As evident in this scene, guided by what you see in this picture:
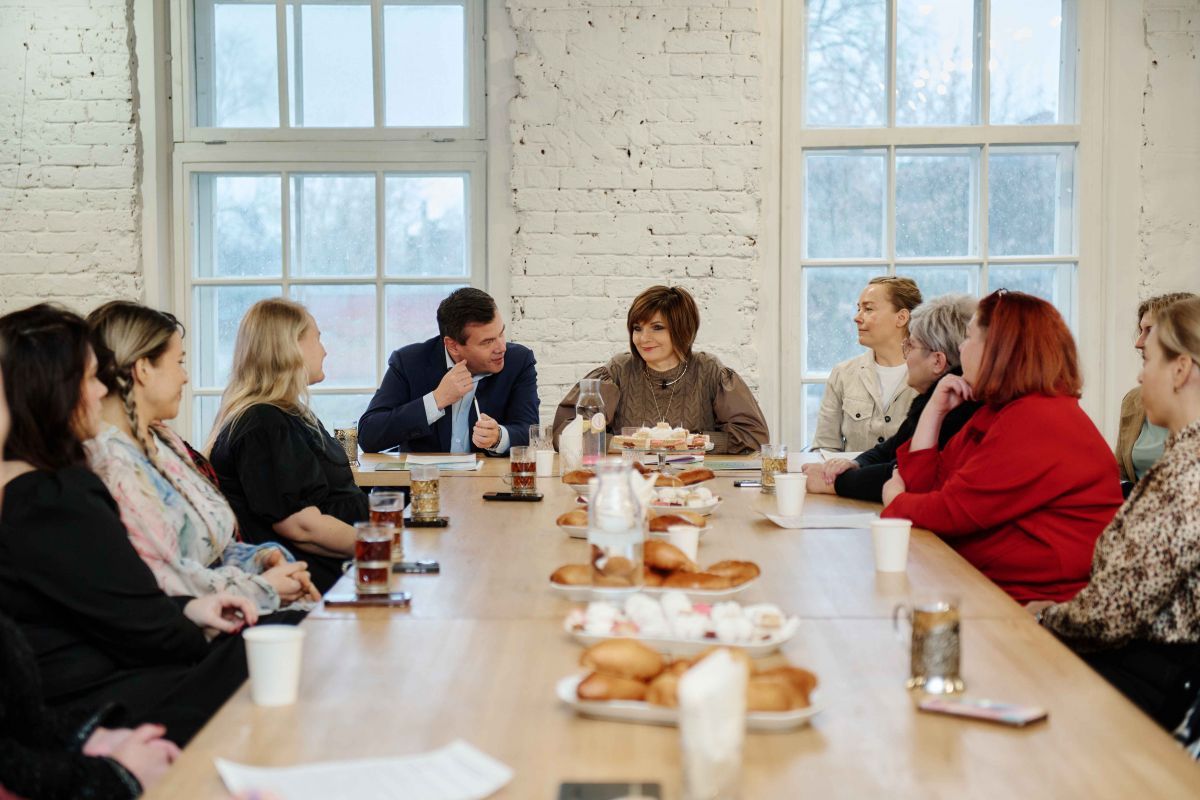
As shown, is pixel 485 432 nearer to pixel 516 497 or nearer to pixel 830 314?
pixel 516 497

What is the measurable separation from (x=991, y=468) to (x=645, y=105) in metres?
3.26

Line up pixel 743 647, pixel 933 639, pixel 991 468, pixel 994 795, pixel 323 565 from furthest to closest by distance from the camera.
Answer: pixel 323 565 < pixel 991 468 < pixel 743 647 < pixel 933 639 < pixel 994 795

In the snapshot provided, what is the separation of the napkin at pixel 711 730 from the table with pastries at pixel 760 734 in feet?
0.19

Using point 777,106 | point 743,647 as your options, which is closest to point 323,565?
point 743,647

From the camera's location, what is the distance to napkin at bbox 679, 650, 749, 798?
1.18m

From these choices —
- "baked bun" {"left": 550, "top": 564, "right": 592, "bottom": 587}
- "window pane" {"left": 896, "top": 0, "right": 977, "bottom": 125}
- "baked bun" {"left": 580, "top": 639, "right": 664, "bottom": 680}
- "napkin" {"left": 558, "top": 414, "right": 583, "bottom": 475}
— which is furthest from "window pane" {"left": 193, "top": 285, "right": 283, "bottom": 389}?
"baked bun" {"left": 580, "top": 639, "right": 664, "bottom": 680}

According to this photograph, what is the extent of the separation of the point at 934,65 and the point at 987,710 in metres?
4.73

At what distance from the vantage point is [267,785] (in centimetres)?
127

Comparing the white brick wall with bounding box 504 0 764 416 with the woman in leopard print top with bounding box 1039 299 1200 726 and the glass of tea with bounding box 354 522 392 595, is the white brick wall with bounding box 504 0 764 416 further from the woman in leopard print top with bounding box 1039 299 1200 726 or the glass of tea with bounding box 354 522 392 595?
the glass of tea with bounding box 354 522 392 595

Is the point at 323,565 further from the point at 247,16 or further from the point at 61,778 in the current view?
the point at 247,16

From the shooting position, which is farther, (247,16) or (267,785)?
(247,16)

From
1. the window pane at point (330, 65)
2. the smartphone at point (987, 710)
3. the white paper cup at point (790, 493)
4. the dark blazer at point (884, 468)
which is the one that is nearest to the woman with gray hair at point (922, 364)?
the dark blazer at point (884, 468)

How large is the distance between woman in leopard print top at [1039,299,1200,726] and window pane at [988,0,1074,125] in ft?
12.2

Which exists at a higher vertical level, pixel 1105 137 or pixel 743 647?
pixel 1105 137
